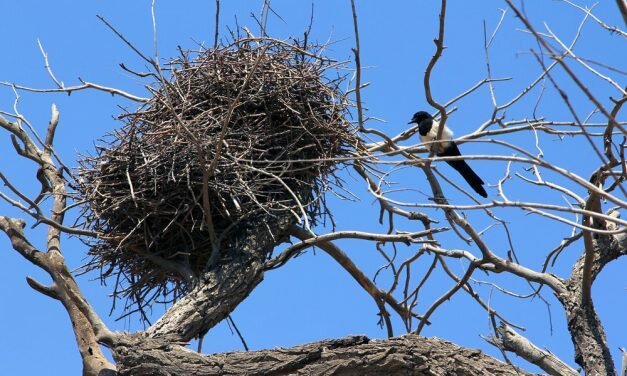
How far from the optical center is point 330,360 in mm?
4504

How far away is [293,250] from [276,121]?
3.48 ft

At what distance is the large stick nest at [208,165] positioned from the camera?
577 centimetres

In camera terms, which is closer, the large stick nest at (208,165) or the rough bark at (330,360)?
the rough bark at (330,360)

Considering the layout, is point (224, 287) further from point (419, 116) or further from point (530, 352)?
point (419, 116)

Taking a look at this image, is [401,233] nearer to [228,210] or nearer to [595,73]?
[228,210]

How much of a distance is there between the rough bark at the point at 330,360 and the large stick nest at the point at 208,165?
108 centimetres

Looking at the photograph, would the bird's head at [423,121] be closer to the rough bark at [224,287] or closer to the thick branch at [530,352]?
the rough bark at [224,287]

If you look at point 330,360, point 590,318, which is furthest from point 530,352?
point 330,360

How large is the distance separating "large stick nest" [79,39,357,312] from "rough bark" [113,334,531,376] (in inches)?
42.7

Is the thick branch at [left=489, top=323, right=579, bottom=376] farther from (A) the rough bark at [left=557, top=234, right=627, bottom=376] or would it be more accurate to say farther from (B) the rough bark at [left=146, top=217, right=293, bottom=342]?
(B) the rough bark at [left=146, top=217, right=293, bottom=342]

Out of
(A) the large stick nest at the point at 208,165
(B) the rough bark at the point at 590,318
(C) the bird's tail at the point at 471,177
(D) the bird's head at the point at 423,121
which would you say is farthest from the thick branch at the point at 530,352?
(C) the bird's tail at the point at 471,177

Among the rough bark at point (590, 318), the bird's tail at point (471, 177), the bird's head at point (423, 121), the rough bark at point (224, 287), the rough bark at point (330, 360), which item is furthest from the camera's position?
the bird's tail at point (471, 177)

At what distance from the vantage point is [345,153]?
20.8 ft

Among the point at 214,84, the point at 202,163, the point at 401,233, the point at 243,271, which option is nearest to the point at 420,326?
the point at 401,233
